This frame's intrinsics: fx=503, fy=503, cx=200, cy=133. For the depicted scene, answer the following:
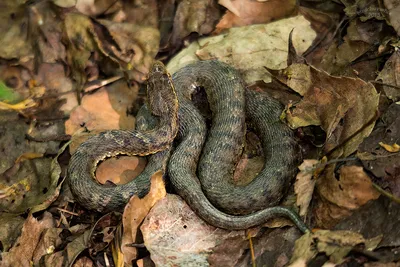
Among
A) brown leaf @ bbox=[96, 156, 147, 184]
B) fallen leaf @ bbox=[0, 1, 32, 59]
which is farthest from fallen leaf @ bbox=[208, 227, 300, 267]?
fallen leaf @ bbox=[0, 1, 32, 59]

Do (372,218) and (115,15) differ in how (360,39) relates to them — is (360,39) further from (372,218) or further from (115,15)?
(115,15)

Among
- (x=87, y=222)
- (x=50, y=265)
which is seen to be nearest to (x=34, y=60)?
(x=87, y=222)

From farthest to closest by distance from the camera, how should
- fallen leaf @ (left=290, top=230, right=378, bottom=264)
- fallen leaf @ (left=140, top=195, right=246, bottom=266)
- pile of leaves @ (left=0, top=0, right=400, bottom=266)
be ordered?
fallen leaf @ (left=140, top=195, right=246, bottom=266)
pile of leaves @ (left=0, top=0, right=400, bottom=266)
fallen leaf @ (left=290, top=230, right=378, bottom=264)

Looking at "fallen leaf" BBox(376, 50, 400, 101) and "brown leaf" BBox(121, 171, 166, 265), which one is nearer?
"brown leaf" BBox(121, 171, 166, 265)

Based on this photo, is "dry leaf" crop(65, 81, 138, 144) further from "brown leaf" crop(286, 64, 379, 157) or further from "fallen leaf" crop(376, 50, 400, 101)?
"fallen leaf" crop(376, 50, 400, 101)

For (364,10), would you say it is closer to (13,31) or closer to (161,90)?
(161,90)

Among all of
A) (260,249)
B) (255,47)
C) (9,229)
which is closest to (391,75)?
(255,47)

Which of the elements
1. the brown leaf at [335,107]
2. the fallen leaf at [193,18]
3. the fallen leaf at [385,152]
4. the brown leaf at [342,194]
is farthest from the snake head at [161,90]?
the fallen leaf at [385,152]

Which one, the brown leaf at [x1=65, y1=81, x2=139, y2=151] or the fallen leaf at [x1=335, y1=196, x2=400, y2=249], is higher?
the fallen leaf at [x1=335, y1=196, x2=400, y2=249]
